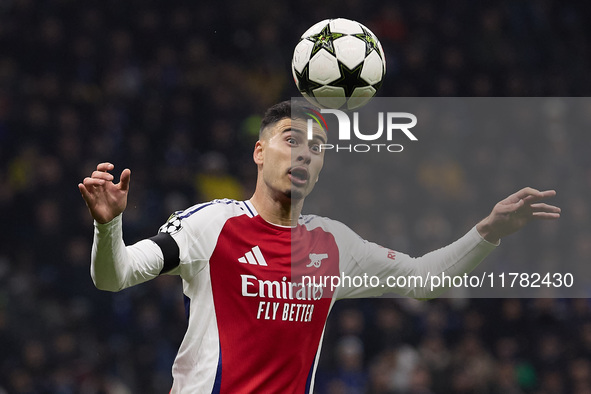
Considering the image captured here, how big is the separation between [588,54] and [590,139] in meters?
4.57

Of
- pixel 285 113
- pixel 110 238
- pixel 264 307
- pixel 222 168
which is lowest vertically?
pixel 264 307

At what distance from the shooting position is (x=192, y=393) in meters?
4.39

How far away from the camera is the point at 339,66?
16.3ft

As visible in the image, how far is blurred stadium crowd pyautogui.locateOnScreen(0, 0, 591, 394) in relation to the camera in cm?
Result: 839

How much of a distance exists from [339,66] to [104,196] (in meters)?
1.64

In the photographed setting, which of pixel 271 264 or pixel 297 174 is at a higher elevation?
pixel 297 174

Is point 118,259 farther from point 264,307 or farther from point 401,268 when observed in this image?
point 401,268

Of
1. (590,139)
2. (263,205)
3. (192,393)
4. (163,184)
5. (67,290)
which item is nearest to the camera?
(192,393)

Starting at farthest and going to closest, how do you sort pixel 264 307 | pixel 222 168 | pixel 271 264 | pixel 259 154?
pixel 222 168, pixel 259 154, pixel 271 264, pixel 264 307

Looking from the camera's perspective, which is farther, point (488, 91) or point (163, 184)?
point (488, 91)

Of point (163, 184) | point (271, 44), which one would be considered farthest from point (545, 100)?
point (163, 184)

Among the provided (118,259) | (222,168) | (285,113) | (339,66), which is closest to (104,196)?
(118,259)

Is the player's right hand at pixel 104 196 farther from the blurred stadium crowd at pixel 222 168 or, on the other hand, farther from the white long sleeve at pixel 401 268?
the blurred stadium crowd at pixel 222 168

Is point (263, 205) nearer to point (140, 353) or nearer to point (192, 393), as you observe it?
point (192, 393)
